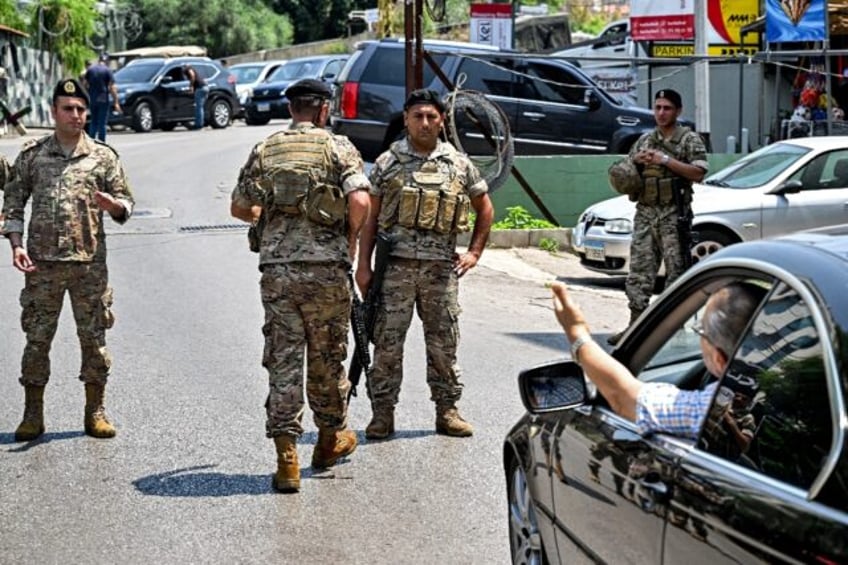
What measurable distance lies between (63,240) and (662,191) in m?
4.49

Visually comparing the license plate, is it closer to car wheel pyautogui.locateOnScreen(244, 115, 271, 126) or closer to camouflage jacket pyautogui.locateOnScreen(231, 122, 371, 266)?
camouflage jacket pyautogui.locateOnScreen(231, 122, 371, 266)

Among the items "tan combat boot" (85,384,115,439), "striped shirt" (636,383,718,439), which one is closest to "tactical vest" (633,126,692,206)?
"tan combat boot" (85,384,115,439)

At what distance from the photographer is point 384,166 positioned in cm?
800

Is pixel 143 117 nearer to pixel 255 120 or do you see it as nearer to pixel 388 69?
pixel 255 120

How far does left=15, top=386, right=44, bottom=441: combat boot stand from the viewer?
8023 millimetres

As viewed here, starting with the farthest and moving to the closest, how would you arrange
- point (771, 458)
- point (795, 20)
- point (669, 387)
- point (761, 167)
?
point (795, 20) → point (761, 167) → point (669, 387) → point (771, 458)

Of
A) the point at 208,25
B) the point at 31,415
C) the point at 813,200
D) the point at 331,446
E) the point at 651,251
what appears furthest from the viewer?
the point at 208,25

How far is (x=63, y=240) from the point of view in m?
7.87

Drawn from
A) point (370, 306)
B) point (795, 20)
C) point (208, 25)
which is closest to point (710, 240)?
point (370, 306)

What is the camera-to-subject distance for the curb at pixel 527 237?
16.8 metres

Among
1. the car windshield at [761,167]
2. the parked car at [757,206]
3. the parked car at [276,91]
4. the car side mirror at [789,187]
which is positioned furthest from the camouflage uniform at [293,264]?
the parked car at [276,91]

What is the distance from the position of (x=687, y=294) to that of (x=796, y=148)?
11.1 metres

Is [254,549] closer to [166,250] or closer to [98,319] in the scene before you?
[98,319]

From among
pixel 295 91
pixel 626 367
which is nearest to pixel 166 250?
pixel 295 91
